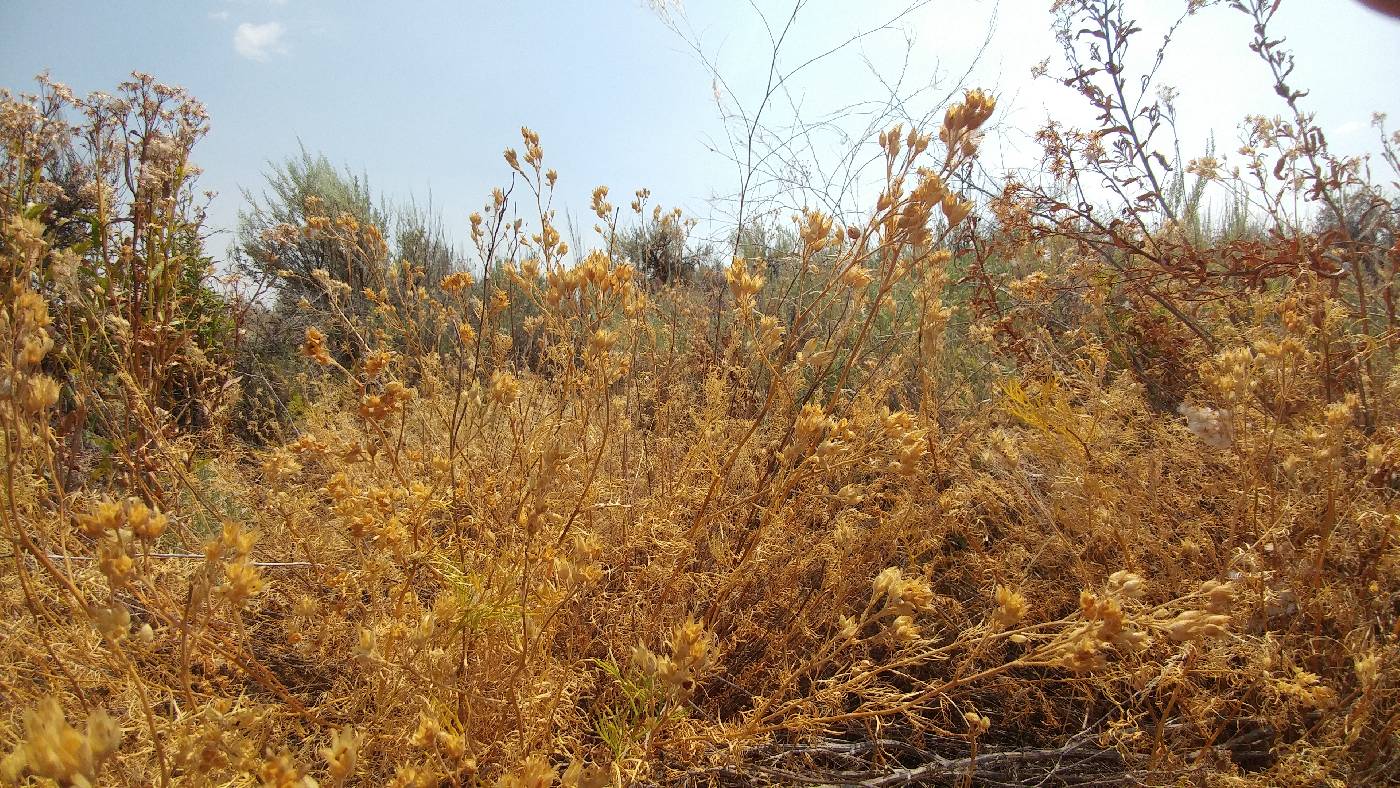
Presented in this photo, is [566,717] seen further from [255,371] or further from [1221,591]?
[255,371]

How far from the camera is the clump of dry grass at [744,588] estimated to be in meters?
0.95

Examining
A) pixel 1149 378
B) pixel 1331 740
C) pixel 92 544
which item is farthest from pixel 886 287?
pixel 92 544

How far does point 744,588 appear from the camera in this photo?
1.69m

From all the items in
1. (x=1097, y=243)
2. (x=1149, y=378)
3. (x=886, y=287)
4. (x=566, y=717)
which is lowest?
(x=566, y=717)

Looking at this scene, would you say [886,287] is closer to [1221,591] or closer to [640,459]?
[1221,591]

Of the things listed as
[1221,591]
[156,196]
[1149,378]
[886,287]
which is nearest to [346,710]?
[886,287]

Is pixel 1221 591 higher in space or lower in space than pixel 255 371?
lower

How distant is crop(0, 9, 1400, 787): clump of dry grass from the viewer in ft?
3.11

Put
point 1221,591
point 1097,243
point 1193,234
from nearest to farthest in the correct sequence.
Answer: point 1221,591 < point 1097,243 < point 1193,234

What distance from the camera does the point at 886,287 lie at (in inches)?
48.4

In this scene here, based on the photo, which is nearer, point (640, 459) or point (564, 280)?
point (564, 280)

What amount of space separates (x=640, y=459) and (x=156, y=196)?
190 centimetres

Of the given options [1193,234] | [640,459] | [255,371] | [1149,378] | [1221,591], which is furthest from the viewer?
[255,371]

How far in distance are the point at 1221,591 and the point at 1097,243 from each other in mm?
1733
